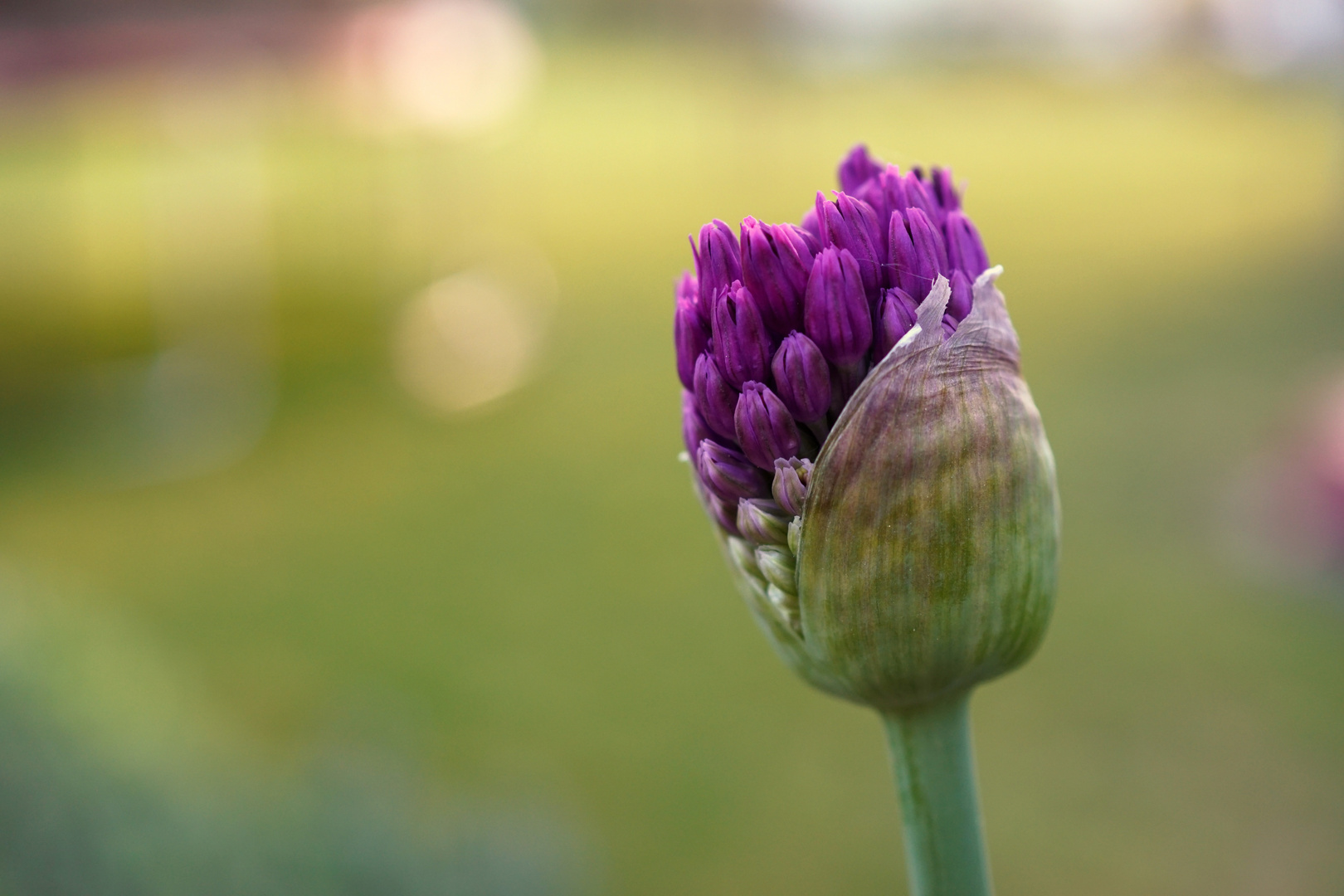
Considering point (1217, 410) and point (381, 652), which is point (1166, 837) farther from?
point (1217, 410)

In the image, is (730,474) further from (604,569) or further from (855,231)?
(604,569)

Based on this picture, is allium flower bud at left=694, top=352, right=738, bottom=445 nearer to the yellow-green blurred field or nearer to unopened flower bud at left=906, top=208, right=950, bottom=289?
unopened flower bud at left=906, top=208, right=950, bottom=289

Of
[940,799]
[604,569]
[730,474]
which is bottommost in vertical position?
[604,569]

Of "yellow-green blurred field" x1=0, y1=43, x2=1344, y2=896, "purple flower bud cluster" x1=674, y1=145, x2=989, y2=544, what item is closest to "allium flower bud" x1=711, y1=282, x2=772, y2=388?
"purple flower bud cluster" x1=674, y1=145, x2=989, y2=544

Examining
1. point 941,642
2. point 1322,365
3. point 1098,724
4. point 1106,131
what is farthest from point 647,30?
point 941,642

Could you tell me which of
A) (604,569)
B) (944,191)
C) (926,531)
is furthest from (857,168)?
(604,569)

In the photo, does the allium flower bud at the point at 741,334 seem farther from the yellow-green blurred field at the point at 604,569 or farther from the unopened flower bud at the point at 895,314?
the yellow-green blurred field at the point at 604,569

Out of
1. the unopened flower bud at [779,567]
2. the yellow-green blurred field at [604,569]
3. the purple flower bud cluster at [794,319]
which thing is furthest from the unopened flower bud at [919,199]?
the yellow-green blurred field at [604,569]
